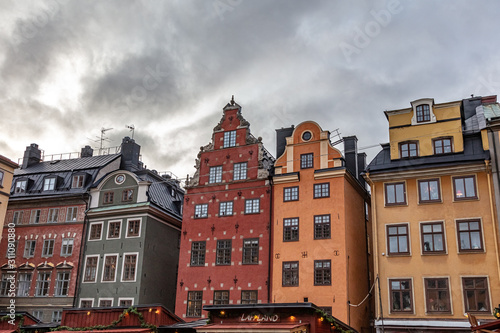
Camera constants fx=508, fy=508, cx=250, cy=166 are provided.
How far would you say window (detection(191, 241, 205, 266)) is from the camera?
35.9 metres

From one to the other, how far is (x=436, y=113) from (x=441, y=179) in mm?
4416

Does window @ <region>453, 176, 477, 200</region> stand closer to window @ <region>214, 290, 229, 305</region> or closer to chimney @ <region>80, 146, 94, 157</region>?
window @ <region>214, 290, 229, 305</region>

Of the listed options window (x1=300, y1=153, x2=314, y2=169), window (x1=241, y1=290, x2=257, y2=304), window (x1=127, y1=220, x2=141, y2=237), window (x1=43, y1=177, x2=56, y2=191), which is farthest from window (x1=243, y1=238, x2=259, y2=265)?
window (x1=43, y1=177, x2=56, y2=191)

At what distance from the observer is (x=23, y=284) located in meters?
41.8

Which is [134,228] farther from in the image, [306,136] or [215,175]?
[306,136]

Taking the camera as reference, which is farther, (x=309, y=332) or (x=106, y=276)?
(x=106, y=276)

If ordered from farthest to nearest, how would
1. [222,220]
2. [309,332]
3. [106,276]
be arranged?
[106,276] < [222,220] < [309,332]

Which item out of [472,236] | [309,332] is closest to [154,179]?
[309,332]

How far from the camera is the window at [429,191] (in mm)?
30312

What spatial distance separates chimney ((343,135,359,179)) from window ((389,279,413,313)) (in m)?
9.33

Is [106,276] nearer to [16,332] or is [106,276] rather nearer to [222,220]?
[16,332]

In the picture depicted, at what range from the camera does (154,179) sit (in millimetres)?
45250

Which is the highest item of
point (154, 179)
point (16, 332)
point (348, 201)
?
point (154, 179)

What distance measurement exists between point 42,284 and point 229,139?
19.3m
